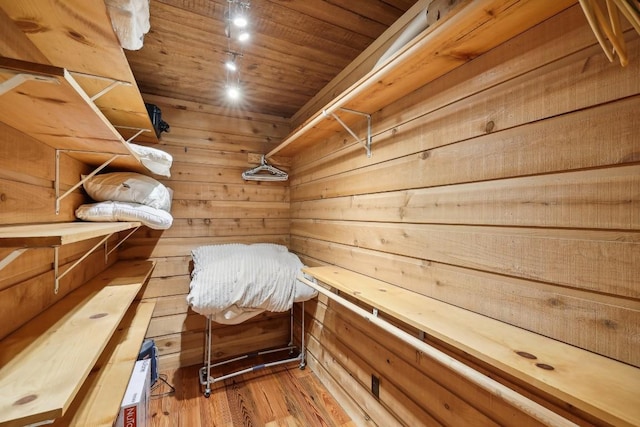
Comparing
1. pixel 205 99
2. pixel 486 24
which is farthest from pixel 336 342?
pixel 205 99

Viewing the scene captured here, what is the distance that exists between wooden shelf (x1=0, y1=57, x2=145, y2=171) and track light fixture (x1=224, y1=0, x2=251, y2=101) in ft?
2.62

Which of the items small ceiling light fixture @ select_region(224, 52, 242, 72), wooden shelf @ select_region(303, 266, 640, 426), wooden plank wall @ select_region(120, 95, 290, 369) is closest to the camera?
wooden shelf @ select_region(303, 266, 640, 426)

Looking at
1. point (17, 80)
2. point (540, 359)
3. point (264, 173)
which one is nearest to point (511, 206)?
point (540, 359)

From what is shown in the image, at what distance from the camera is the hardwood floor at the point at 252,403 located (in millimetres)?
1811

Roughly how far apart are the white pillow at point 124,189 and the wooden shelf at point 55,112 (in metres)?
0.26

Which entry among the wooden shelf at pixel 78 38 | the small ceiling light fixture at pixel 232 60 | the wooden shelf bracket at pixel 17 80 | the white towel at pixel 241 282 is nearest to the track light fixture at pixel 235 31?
the small ceiling light fixture at pixel 232 60

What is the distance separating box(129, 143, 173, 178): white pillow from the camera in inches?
64.2

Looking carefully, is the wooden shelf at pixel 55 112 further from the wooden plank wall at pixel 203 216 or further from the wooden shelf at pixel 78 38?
the wooden plank wall at pixel 203 216

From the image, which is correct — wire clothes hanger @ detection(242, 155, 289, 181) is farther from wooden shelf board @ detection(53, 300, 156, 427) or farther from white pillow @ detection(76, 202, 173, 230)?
wooden shelf board @ detection(53, 300, 156, 427)

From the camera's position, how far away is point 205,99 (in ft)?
8.27

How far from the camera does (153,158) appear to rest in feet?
5.59

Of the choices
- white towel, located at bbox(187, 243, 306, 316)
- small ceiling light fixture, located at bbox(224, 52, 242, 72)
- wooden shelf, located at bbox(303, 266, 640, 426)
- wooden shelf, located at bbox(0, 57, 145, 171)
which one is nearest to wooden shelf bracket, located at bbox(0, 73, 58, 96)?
wooden shelf, located at bbox(0, 57, 145, 171)

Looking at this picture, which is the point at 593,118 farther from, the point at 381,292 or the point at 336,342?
the point at 336,342

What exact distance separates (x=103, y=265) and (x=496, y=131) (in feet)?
7.79
